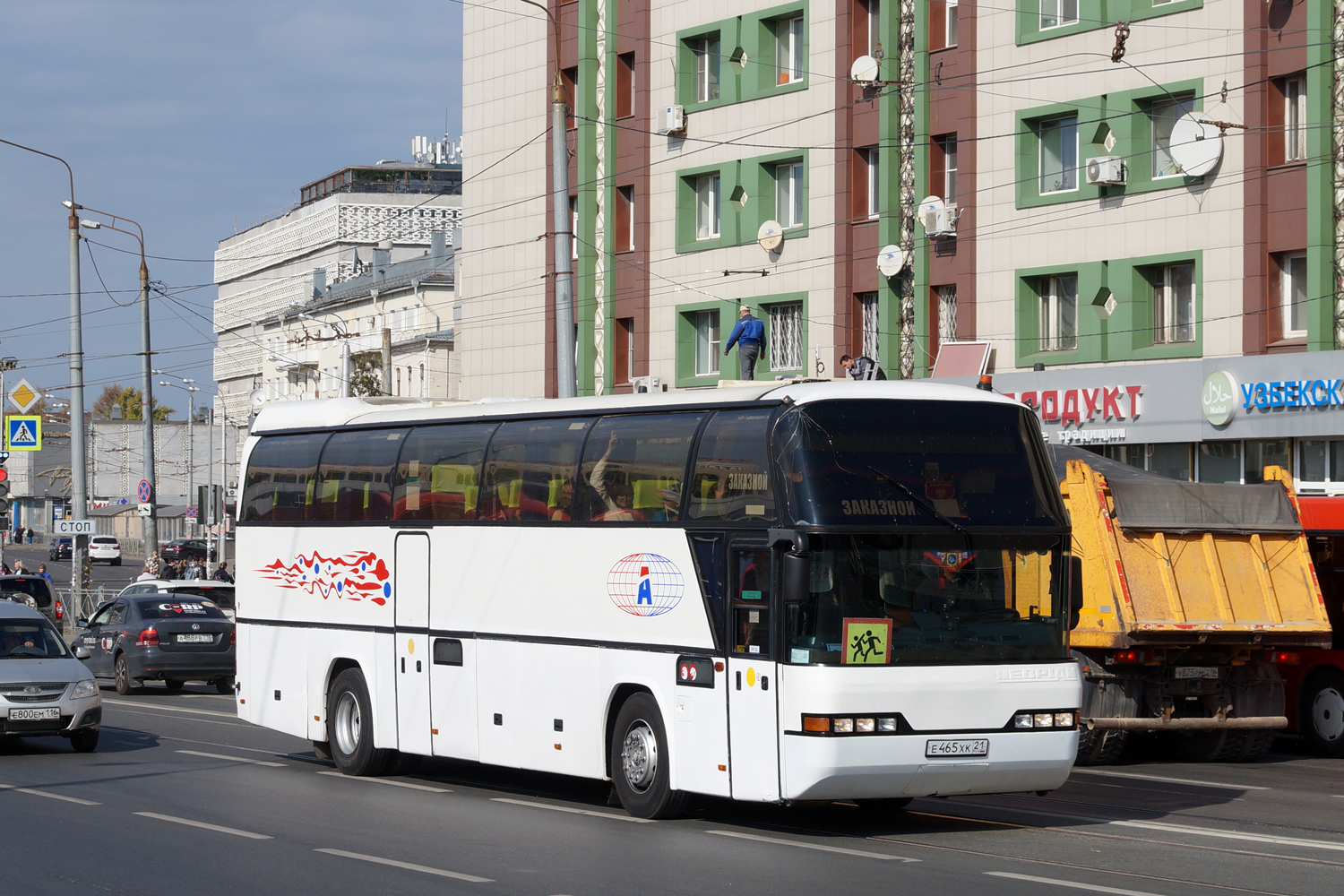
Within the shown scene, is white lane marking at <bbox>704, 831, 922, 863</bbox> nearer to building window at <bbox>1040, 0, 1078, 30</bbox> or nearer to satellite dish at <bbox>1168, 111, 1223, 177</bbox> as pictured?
satellite dish at <bbox>1168, 111, 1223, 177</bbox>

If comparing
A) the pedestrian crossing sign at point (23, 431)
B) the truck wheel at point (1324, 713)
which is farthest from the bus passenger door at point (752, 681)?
the pedestrian crossing sign at point (23, 431)

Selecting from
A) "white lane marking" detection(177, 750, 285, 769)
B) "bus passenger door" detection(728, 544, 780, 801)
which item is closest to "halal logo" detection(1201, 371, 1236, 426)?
"white lane marking" detection(177, 750, 285, 769)

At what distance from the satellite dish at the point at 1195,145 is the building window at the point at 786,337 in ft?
33.7

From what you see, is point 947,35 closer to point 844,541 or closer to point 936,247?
point 936,247

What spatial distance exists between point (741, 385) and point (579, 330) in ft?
102

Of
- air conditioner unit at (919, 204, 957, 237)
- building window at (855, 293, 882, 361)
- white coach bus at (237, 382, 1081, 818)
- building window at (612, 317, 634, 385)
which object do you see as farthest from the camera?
building window at (612, 317, 634, 385)

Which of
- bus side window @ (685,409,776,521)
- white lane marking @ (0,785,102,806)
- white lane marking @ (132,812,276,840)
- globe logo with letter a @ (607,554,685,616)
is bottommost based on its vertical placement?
white lane marking @ (0,785,102,806)

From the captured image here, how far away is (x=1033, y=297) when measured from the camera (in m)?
33.4

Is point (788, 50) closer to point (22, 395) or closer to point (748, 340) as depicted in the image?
point (748, 340)

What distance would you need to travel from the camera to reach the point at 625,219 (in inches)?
1690

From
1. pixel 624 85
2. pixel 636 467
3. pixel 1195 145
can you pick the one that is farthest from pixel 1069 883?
pixel 624 85

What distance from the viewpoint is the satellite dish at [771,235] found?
38.1 meters

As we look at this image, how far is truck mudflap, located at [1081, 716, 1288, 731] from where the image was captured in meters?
17.0

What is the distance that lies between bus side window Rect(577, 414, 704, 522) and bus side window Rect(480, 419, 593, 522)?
25cm
